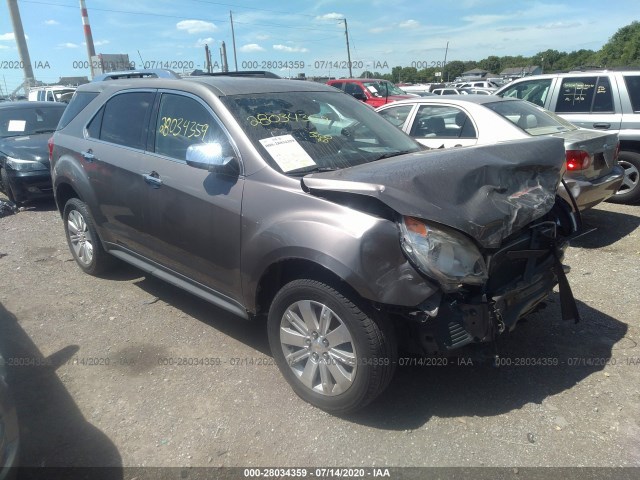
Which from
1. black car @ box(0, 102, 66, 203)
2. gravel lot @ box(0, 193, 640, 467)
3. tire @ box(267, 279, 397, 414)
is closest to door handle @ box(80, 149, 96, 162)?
gravel lot @ box(0, 193, 640, 467)

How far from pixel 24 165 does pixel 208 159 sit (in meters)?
6.25

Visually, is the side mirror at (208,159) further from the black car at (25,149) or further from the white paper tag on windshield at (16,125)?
the white paper tag on windshield at (16,125)

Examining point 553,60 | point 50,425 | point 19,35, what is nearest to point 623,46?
point 553,60

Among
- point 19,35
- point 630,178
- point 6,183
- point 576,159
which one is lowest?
Result: point 630,178

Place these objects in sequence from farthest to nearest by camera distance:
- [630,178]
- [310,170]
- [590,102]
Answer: [590,102] < [630,178] < [310,170]

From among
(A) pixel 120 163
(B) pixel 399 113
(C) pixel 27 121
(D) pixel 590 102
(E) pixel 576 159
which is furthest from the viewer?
(C) pixel 27 121

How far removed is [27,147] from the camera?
8.08 metres

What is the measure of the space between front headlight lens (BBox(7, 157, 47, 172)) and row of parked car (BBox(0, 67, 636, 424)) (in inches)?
161

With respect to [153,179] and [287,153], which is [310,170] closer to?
[287,153]

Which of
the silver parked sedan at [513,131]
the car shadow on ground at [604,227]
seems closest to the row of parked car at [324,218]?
the silver parked sedan at [513,131]

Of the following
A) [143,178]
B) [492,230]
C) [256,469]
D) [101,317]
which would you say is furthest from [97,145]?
[492,230]

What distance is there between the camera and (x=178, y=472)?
2469 mm

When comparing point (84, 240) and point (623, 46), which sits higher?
point (623, 46)

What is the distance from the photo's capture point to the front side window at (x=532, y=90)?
24.8 feet
